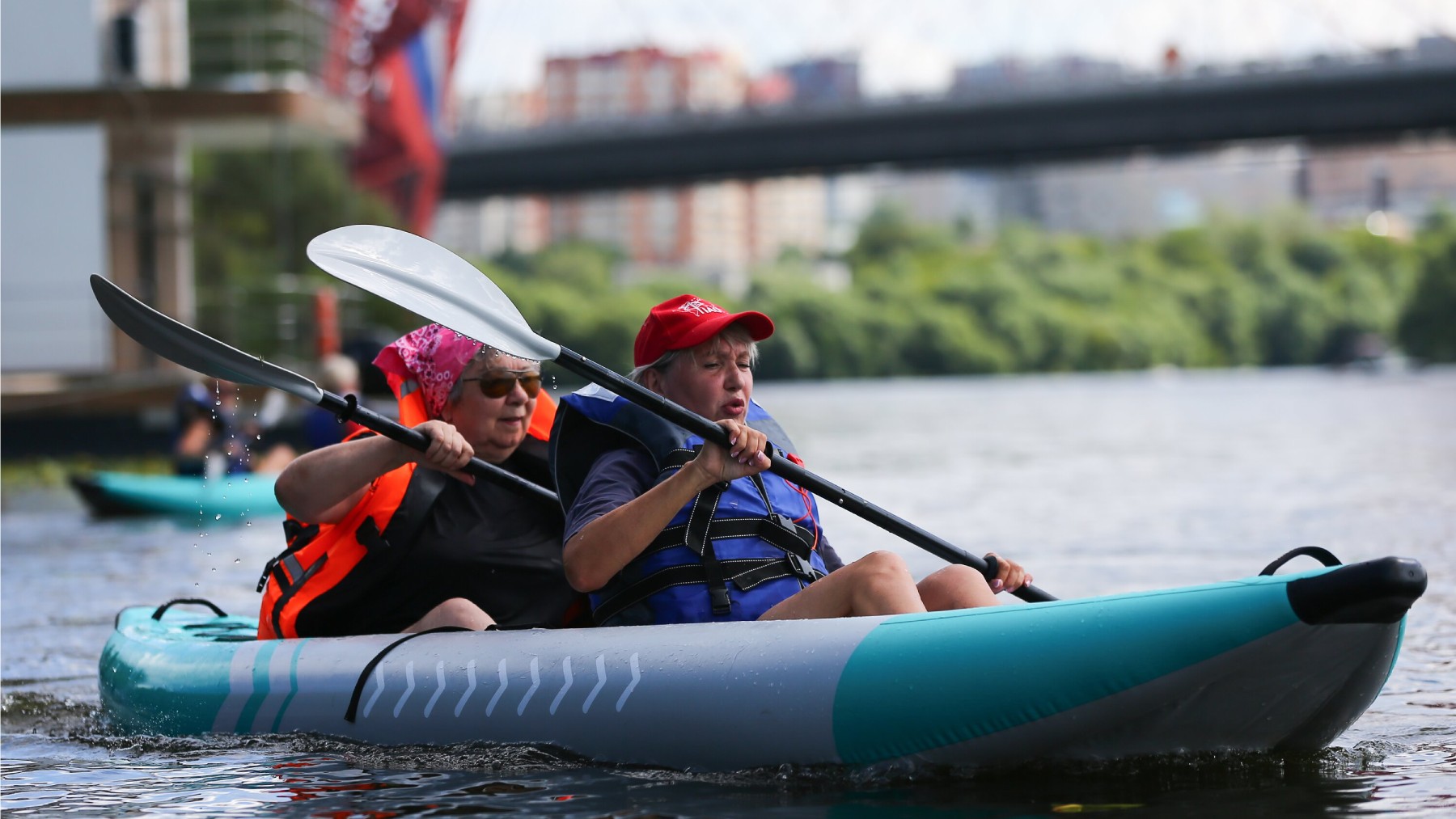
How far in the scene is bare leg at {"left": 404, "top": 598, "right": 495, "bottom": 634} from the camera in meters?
3.81

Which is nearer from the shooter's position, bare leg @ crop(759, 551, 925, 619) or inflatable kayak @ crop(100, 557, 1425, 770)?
inflatable kayak @ crop(100, 557, 1425, 770)

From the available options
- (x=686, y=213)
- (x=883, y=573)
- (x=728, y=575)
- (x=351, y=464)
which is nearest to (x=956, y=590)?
(x=883, y=573)

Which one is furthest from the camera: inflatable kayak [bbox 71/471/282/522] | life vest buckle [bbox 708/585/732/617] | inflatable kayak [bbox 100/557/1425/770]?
inflatable kayak [bbox 71/471/282/522]

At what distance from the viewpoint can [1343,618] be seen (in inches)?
111

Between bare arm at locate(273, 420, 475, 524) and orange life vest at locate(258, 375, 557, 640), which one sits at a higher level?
bare arm at locate(273, 420, 475, 524)

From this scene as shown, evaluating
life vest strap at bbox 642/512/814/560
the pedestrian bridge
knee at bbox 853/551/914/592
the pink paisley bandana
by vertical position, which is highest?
the pedestrian bridge

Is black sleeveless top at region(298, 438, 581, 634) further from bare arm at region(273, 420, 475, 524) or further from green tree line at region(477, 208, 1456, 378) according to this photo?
green tree line at region(477, 208, 1456, 378)

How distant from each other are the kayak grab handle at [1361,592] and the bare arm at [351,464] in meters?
1.75

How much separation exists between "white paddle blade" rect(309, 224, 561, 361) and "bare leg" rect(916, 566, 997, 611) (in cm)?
96

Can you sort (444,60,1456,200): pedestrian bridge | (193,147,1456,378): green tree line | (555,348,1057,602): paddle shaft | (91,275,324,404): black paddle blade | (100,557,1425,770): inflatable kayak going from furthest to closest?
(193,147,1456,378): green tree line, (444,60,1456,200): pedestrian bridge, (91,275,324,404): black paddle blade, (555,348,1057,602): paddle shaft, (100,557,1425,770): inflatable kayak

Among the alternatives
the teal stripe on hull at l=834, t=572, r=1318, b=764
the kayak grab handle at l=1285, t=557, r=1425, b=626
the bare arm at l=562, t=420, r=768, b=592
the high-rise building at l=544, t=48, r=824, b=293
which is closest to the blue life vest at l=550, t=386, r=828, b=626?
the bare arm at l=562, t=420, r=768, b=592

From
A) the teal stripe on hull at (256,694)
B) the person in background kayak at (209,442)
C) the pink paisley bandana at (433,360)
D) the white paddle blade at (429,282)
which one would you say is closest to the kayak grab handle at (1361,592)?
the white paddle blade at (429,282)

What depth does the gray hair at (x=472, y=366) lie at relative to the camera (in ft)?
12.6

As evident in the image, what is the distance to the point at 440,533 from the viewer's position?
3893 mm
